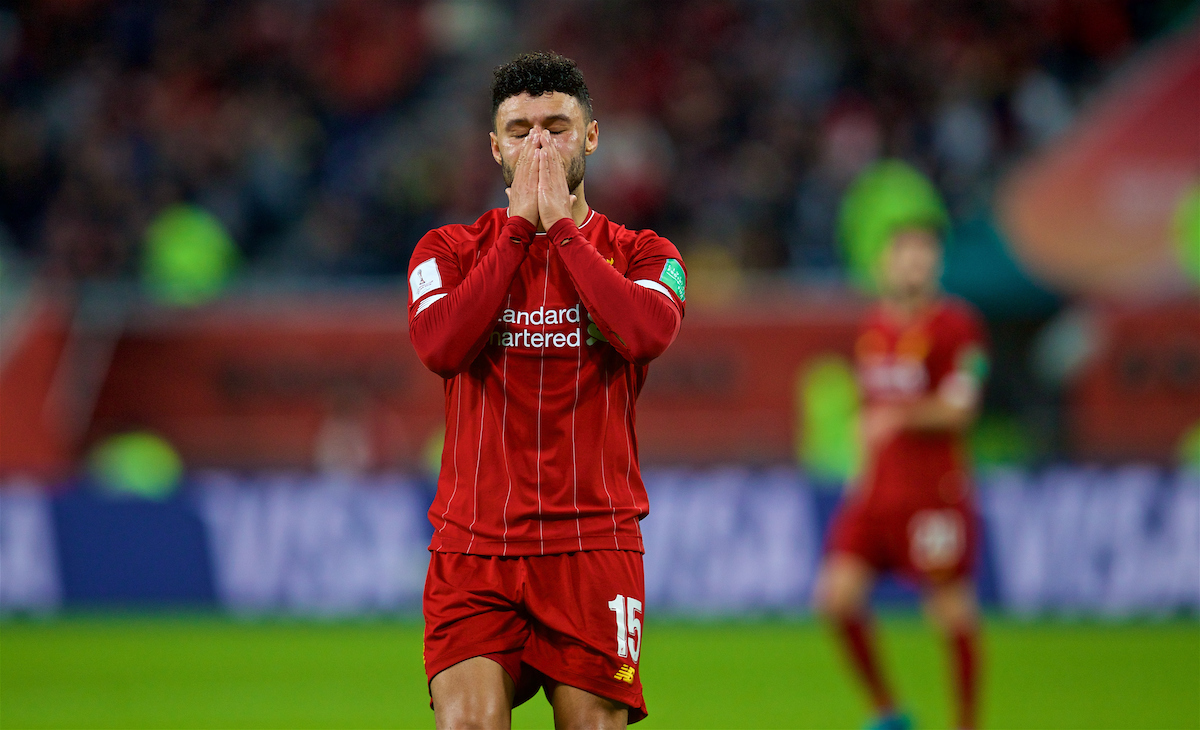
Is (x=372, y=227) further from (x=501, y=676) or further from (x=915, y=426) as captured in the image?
(x=501, y=676)

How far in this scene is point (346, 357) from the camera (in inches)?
576

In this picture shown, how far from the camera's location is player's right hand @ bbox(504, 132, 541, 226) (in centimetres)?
351

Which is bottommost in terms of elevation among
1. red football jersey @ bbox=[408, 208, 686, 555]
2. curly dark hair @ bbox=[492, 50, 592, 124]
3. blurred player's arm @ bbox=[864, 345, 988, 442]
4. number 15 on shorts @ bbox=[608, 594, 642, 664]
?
number 15 on shorts @ bbox=[608, 594, 642, 664]

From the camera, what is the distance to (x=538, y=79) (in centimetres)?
354

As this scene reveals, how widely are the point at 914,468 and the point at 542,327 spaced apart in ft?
13.1

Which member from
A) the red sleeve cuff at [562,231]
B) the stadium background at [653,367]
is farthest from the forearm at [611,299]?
the stadium background at [653,367]

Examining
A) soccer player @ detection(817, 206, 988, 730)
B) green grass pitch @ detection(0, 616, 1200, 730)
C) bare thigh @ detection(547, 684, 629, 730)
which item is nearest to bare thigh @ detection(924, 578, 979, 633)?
soccer player @ detection(817, 206, 988, 730)

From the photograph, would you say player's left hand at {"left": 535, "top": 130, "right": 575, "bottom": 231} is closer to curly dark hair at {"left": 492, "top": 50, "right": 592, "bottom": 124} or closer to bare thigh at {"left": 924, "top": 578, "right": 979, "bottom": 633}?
curly dark hair at {"left": 492, "top": 50, "right": 592, "bottom": 124}

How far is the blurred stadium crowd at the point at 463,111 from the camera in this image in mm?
15219

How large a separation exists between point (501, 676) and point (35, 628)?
8879 millimetres

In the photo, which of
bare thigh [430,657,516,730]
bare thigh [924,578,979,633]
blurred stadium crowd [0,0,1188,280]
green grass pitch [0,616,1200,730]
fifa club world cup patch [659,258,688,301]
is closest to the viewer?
bare thigh [430,657,516,730]

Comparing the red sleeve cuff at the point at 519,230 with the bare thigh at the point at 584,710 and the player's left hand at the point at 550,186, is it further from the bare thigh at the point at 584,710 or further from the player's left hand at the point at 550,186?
the bare thigh at the point at 584,710

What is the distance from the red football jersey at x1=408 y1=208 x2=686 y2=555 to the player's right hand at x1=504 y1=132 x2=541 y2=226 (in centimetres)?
4

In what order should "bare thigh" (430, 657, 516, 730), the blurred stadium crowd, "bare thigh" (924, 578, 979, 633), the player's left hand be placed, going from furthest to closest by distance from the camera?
the blurred stadium crowd < "bare thigh" (924, 578, 979, 633) < the player's left hand < "bare thigh" (430, 657, 516, 730)
